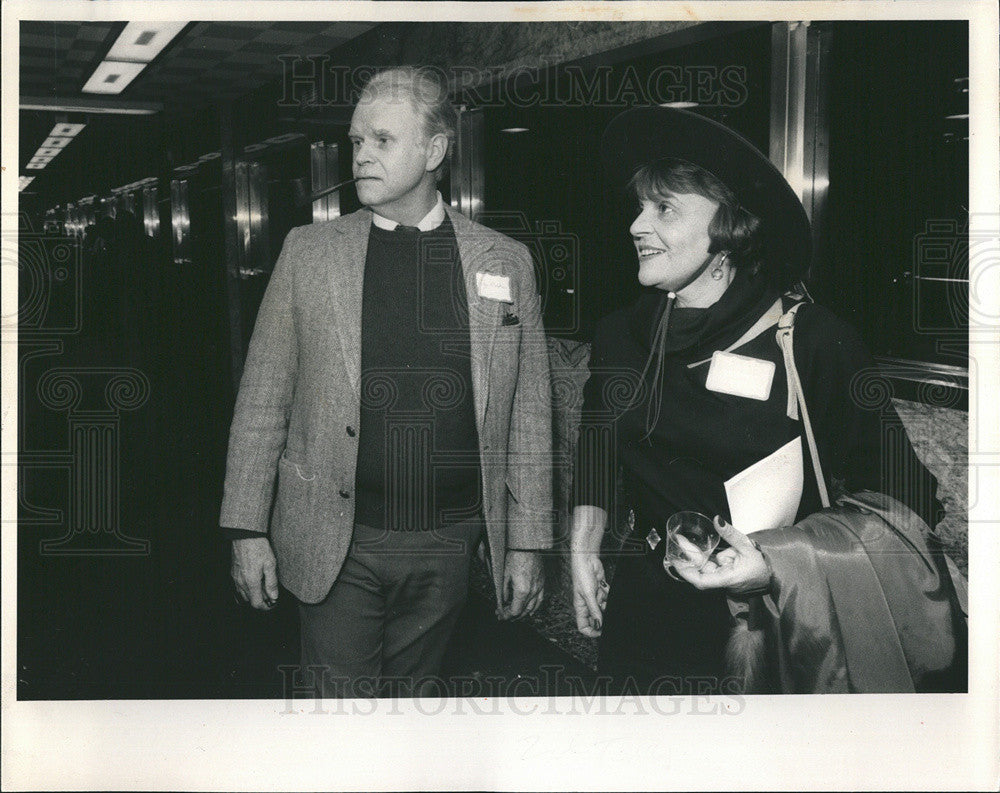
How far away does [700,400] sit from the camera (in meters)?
2.90

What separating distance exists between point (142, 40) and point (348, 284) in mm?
1014

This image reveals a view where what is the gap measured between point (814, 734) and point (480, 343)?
5.04ft

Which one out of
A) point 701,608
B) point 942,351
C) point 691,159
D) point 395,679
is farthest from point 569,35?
point 395,679

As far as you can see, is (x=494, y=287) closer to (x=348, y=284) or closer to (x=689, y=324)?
(x=348, y=284)

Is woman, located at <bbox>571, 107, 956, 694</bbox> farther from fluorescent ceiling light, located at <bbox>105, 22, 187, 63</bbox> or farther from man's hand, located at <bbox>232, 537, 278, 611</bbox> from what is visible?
fluorescent ceiling light, located at <bbox>105, 22, 187, 63</bbox>

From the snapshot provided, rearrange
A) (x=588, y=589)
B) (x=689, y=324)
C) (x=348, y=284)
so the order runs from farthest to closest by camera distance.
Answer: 1. (x=588, y=589)
2. (x=689, y=324)
3. (x=348, y=284)

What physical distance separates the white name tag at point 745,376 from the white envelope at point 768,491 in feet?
0.58

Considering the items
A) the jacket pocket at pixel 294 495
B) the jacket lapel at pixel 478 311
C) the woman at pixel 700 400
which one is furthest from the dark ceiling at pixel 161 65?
the jacket pocket at pixel 294 495

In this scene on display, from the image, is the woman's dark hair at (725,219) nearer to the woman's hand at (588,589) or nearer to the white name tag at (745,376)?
the white name tag at (745,376)

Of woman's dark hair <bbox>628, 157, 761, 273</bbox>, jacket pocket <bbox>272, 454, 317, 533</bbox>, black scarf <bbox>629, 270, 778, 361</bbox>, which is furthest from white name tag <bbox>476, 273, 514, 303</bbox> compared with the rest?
jacket pocket <bbox>272, 454, 317, 533</bbox>

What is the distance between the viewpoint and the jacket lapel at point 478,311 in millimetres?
2908

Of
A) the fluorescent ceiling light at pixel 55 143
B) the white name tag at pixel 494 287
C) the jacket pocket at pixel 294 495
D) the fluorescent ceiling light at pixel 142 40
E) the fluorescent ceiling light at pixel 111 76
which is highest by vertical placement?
the fluorescent ceiling light at pixel 142 40

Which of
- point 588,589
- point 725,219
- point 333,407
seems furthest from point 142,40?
point 588,589

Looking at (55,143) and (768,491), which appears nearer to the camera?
(768,491)
